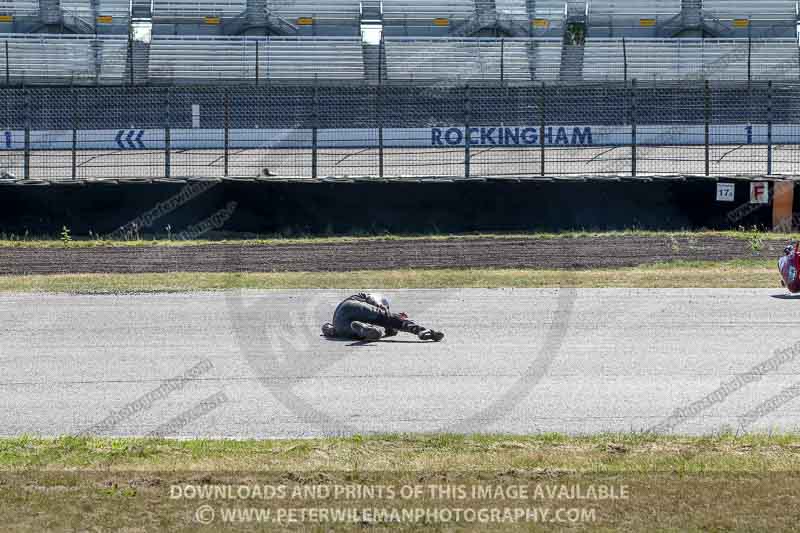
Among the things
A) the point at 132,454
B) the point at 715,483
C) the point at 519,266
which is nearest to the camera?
the point at 715,483

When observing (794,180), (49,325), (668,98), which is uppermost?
(668,98)

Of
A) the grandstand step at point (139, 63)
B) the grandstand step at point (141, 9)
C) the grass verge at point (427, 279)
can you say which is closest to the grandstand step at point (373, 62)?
the grandstand step at point (139, 63)

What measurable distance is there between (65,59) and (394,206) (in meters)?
18.5

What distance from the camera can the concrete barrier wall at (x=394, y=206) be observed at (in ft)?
68.7

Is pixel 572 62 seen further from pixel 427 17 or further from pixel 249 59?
pixel 249 59

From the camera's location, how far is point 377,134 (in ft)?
80.8

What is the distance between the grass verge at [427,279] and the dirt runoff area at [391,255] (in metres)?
0.48

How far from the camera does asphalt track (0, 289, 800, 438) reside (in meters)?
8.73

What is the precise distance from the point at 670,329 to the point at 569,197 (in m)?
8.82

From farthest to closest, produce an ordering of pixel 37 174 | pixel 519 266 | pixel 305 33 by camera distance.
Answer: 1. pixel 305 33
2. pixel 37 174
3. pixel 519 266

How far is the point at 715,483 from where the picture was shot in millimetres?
6809

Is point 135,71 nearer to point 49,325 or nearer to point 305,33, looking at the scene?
point 305,33

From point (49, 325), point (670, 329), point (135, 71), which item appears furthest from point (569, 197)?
point (135, 71)

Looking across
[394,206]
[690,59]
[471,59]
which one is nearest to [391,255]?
[394,206]
